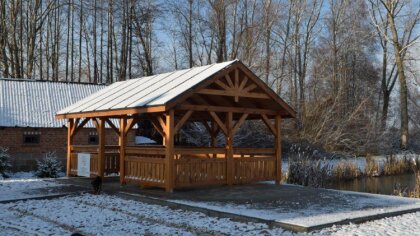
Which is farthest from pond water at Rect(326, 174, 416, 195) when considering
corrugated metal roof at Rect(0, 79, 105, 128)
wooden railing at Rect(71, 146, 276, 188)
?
corrugated metal roof at Rect(0, 79, 105, 128)

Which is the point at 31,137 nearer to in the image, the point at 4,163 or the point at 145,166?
the point at 4,163

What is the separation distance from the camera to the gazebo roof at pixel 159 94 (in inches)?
528

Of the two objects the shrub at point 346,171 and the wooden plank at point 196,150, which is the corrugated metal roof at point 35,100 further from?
the shrub at point 346,171

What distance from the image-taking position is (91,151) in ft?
60.1

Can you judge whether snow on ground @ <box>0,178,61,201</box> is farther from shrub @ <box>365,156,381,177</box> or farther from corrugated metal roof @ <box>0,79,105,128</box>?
shrub @ <box>365,156,381,177</box>

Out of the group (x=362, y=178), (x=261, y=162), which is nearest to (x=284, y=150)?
(x=362, y=178)

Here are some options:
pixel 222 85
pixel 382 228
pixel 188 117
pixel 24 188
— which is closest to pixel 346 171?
pixel 222 85

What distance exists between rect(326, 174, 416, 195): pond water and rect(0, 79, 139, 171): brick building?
11175mm

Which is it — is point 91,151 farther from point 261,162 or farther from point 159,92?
point 261,162

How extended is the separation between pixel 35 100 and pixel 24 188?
11.3 metres

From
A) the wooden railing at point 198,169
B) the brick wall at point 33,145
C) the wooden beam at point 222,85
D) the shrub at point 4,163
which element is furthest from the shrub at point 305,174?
the shrub at point 4,163

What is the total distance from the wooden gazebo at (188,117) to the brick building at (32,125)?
6201 mm

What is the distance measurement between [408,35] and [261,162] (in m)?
28.5

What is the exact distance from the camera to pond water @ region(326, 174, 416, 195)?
19812mm
